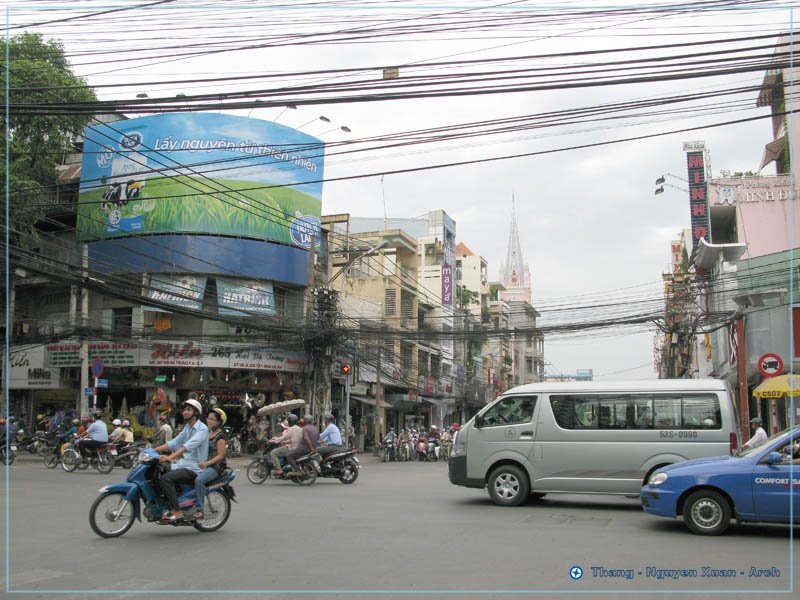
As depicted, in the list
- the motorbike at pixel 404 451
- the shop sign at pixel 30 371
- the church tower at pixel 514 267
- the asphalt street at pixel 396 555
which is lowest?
the motorbike at pixel 404 451

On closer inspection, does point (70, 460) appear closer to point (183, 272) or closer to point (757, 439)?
point (183, 272)

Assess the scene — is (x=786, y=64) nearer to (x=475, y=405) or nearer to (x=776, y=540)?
(x=776, y=540)

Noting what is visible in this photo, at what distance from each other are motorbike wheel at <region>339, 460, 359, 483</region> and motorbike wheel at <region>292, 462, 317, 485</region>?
102cm

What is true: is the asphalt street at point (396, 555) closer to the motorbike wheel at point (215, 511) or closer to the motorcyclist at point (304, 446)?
the motorbike wheel at point (215, 511)

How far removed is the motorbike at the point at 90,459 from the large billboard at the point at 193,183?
13965 mm

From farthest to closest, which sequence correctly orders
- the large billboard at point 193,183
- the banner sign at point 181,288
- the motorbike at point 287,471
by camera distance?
the large billboard at point 193,183 → the banner sign at point 181,288 → the motorbike at point 287,471

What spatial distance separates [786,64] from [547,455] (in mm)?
6919

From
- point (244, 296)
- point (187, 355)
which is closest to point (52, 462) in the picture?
point (187, 355)

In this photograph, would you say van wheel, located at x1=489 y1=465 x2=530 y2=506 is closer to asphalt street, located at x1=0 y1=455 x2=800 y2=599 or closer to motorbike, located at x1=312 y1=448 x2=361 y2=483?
asphalt street, located at x1=0 y1=455 x2=800 y2=599

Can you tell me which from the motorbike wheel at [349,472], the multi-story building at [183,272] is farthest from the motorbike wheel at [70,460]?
the multi-story building at [183,272]

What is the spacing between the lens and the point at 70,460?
2017cm

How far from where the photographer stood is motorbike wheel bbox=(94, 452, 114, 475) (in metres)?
19.7

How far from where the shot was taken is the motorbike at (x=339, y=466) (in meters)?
17.6

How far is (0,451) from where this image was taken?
2131 cm
